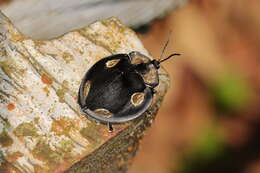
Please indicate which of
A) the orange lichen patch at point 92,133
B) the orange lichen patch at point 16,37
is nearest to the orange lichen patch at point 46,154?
the orange lichen patch at point 92,133

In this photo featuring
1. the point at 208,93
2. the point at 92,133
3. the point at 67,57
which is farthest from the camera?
the point at 208,93

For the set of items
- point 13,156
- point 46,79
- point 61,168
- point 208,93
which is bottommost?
point 208,93

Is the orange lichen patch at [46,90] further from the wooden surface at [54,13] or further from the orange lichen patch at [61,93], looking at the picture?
the wooden surface at [54,13]

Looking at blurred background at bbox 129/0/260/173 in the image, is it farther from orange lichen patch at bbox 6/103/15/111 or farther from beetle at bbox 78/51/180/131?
orange lichen patch at bbox 6/103/15/111

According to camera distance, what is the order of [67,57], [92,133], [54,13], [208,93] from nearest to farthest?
1. [92,133]
2. [67,57]
3. [54,13]
4. [208,93]

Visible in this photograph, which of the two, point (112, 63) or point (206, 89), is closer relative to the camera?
point (112, 63)

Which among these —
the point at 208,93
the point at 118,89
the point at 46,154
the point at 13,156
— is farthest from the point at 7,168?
the point at 208,93

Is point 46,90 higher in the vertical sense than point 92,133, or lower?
higher

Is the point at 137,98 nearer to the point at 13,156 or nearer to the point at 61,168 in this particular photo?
the point at 61,168
